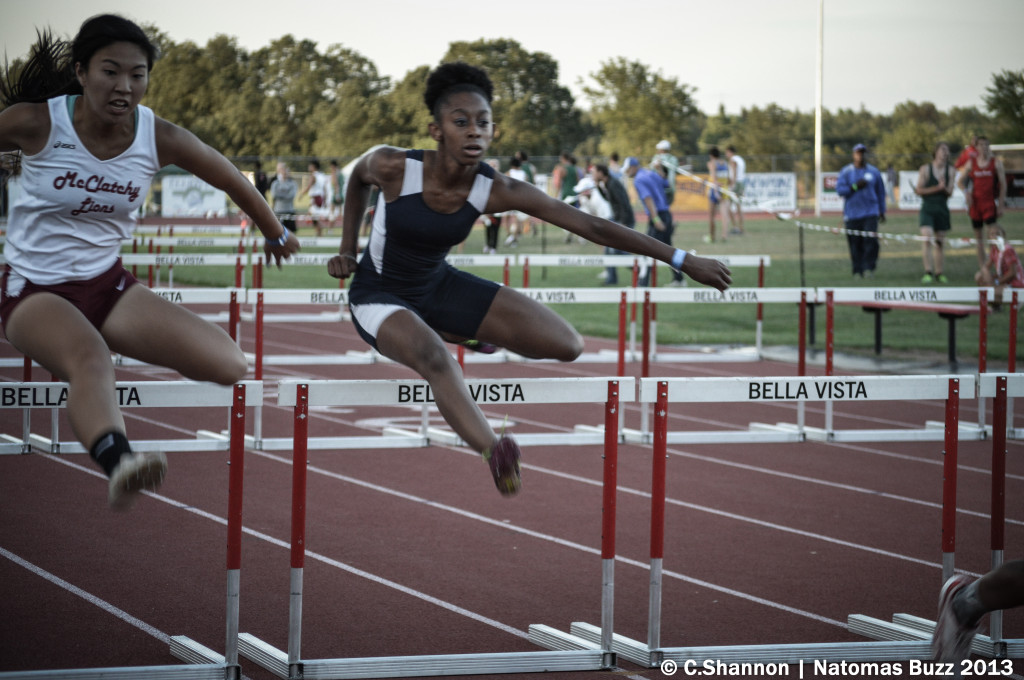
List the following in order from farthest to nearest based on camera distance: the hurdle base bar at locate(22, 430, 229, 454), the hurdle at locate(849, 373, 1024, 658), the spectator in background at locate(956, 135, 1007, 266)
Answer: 1. the spectator in background at locate(956, 135, 1007, 266)
2. the hurdle base bar at locate(22, 430, 229, 454)
3. the hurdle at locate(849, 373, 1024, 658)

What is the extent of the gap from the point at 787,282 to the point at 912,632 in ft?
45.3

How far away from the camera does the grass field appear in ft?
45.2

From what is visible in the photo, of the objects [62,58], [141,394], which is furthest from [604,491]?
[62,58]

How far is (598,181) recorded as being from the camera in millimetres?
18328

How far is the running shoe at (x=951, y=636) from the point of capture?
3.51m

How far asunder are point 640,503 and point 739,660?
8.76ft

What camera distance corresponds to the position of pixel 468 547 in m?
6.02

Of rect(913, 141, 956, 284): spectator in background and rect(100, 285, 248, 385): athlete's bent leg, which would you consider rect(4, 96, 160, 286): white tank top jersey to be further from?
rect(913, 141, 956, 284): spectator in background

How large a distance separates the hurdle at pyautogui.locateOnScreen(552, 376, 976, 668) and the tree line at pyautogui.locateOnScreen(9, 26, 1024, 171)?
4943 cm

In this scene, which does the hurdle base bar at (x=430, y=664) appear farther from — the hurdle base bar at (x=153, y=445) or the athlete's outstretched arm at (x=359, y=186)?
the hurdle base bar at (x=153, y=445)

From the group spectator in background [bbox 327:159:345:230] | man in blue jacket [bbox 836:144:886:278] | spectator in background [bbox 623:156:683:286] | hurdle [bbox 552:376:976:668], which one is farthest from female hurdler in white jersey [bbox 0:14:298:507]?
spectator in background [bbox 327:159:345:230]

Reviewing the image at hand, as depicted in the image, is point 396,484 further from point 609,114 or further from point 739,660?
point 609,114

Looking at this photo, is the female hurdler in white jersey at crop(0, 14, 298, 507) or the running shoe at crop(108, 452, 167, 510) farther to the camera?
the female hurdler in white jersey at crop(0, 14, 298, 507)

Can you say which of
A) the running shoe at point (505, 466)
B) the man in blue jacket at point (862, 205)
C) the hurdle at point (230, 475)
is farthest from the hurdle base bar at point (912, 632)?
the man in blue jacket at point (862, 205)
